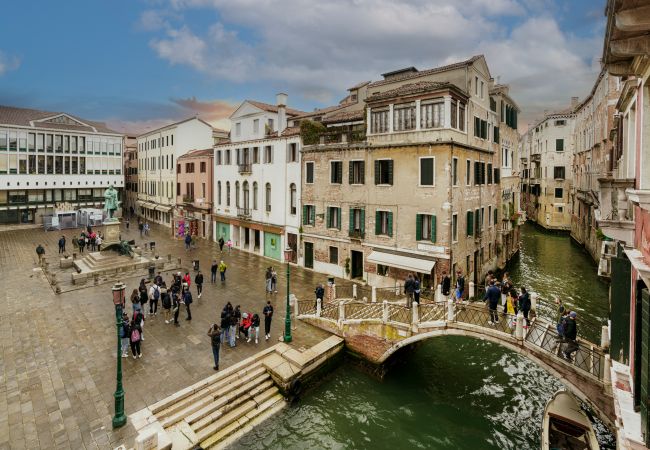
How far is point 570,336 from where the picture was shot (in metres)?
11.3

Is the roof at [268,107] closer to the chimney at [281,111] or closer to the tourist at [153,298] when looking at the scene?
the chimney at [281,111]

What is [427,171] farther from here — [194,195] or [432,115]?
[194,195]

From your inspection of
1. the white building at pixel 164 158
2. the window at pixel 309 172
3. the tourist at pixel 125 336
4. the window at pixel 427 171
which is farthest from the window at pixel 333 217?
the white building at pixel 164 158

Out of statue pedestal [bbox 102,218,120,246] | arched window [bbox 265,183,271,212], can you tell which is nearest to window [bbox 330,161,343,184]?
arched window [bbox 265,183,271,212]

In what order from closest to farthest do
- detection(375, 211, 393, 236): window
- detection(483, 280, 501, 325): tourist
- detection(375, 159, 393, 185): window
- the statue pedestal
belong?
detection(483, 280, 501, 325): tourist < detection(375, 211, 393, 236): window < detection(375, 159, 393, 185): window < the statue pedestal

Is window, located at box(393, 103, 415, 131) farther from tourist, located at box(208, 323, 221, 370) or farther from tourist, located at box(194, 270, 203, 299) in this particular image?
tourist, located at box(208, 323, 221, 370)

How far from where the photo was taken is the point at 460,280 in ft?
→ 52.2

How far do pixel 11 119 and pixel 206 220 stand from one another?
2725cm

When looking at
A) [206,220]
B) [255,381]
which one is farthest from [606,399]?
[206,220]

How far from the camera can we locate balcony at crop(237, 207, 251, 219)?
3162cm

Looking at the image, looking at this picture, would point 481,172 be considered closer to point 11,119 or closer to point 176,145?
point 176,145

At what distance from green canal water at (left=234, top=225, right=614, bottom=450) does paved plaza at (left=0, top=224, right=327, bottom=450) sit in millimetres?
2942

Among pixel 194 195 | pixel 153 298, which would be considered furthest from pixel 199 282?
pixel 194 195

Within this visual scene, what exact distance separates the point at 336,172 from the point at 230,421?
16634mm
